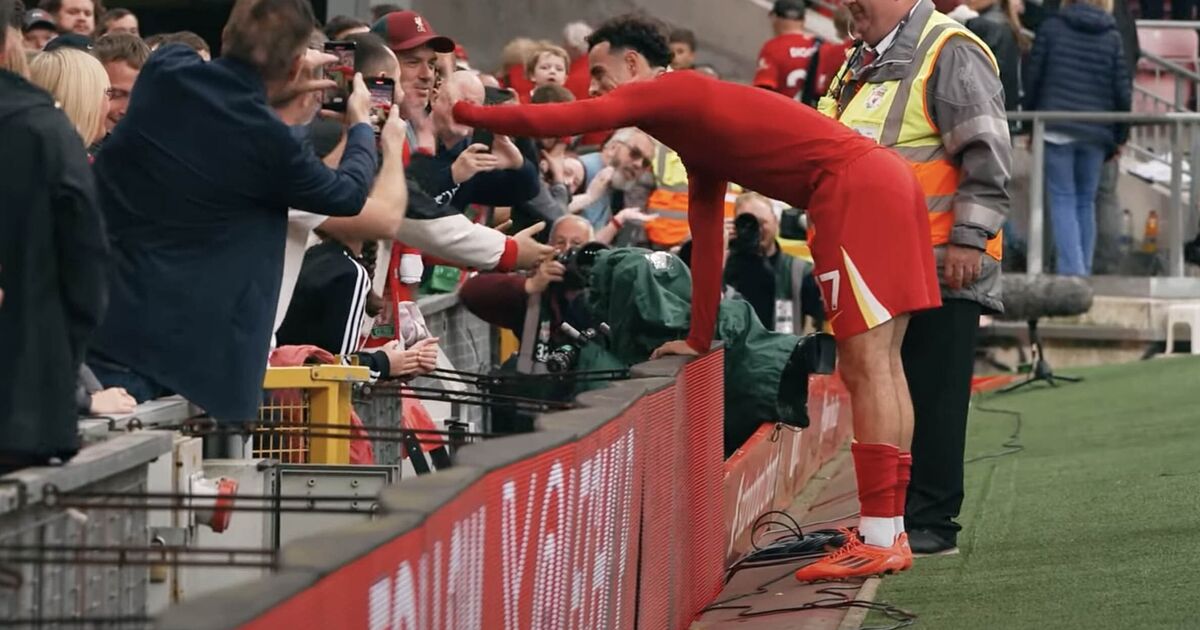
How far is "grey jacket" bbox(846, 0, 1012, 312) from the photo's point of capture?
25.0ft

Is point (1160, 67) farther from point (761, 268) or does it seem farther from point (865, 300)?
point (865, 300)

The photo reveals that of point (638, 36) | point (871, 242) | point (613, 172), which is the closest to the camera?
point (871, 242)

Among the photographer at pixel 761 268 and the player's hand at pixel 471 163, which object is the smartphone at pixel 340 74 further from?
the photographer at pixel 761 268

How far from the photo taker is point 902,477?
732cm

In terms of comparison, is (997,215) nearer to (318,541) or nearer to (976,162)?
(976,162)

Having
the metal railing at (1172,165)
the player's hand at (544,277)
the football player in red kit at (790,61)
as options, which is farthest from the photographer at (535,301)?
the metal railing at (1172,165)

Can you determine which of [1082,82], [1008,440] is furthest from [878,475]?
[1082,82]

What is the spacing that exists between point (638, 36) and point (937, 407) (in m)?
2.87

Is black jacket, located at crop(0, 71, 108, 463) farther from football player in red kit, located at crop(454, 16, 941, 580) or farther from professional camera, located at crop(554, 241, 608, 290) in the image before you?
professional camera, located at crop(554, 241, 608, 290)

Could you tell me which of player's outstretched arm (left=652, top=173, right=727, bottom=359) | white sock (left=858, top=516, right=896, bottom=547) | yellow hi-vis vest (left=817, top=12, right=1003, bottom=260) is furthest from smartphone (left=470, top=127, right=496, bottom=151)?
white sock (left=858, top=516, right=896, bottom=547)

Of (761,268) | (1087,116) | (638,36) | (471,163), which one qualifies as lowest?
(761,268)

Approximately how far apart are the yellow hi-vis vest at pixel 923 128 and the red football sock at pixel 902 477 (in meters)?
0.88

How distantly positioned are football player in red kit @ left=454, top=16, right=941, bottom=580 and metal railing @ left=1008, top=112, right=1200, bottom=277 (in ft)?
31.6

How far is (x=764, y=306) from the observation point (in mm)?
12914
